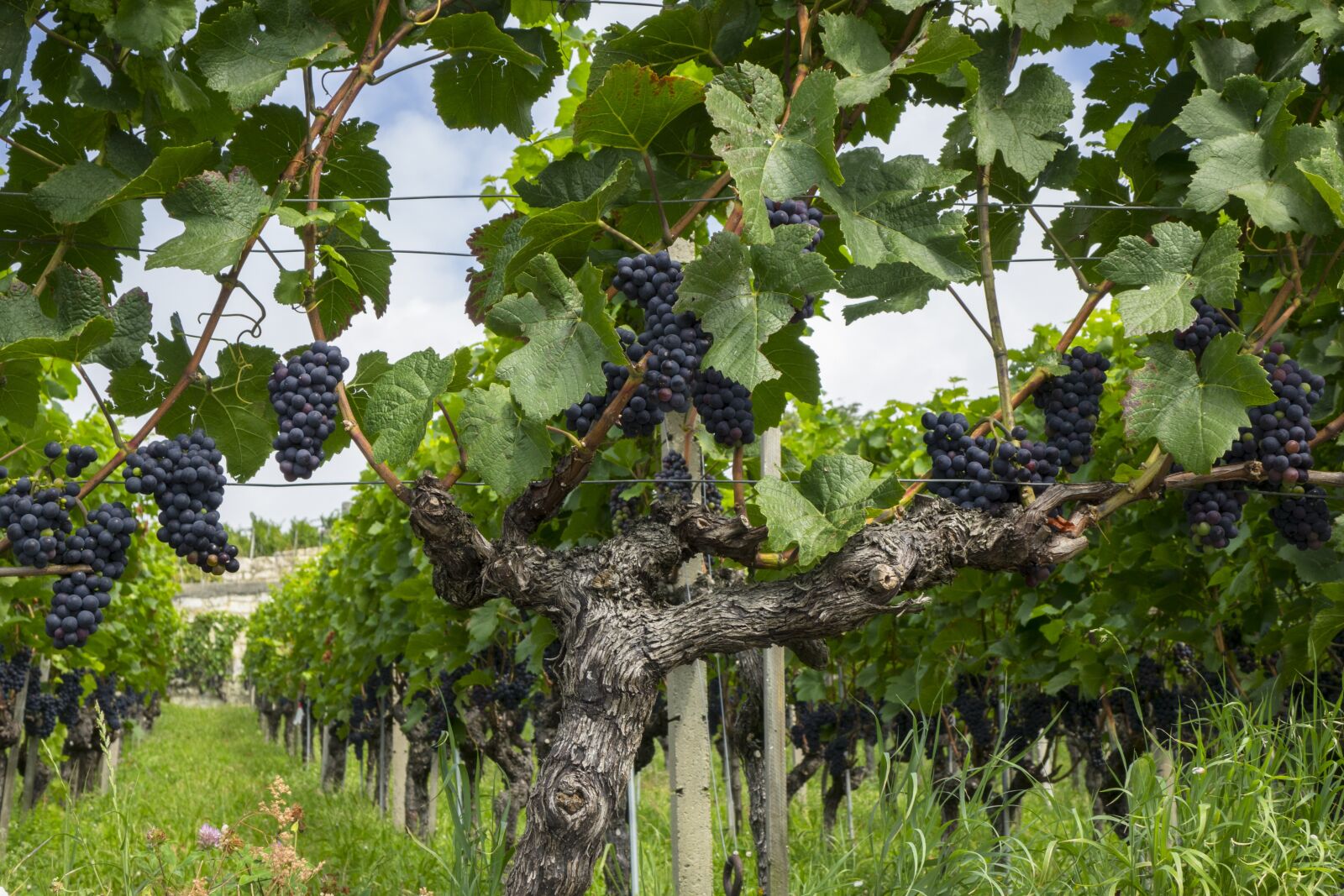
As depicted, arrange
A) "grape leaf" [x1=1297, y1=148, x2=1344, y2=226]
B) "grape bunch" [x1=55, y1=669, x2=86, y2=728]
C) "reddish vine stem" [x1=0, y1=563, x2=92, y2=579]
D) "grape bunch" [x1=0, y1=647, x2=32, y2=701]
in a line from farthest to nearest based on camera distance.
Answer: "grape bunch" [x1=55, y1=669, x2=86, y2=728]
"grape bunch" [x1=0, y1=647, x2=32, y2=701]
"grape leaf" [x1=1297, y1=148, x2=1344, y2=226]
"reddish vine stem" [x1=0, y1=563, x2=92, y2=579]

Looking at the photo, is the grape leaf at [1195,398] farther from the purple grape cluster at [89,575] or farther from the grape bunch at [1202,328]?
the purple grape cluster at [89,575]

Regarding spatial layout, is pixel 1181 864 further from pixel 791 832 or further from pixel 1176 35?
pixel 791 832

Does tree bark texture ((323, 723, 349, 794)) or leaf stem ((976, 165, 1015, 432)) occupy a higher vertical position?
leaf stem ((976, 165, 1015, 432))

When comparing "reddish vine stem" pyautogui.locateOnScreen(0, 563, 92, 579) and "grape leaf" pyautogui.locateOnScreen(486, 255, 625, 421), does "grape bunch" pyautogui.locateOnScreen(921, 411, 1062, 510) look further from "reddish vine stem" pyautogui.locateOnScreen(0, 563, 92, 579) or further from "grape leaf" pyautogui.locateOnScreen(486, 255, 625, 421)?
"reddish vine stem" pyautogui.locateOnScreen(0, 563, 92, 579)

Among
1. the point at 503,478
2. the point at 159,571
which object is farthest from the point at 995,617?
the point at 159,571

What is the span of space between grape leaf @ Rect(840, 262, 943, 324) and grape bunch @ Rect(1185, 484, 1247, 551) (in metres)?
0.97

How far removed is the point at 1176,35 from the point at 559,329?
1981 millimetres

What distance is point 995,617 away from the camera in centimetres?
618

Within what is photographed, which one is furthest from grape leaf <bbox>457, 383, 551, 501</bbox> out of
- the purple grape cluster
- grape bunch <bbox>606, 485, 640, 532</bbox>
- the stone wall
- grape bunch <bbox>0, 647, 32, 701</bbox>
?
the stone wall

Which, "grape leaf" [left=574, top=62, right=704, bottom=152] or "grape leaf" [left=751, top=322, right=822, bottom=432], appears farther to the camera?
"grape leaf" [left=751, top=322, right=822, bottom=432]

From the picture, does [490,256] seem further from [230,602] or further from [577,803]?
[230,602]

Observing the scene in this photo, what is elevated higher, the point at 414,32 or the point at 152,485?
the point at 414,32

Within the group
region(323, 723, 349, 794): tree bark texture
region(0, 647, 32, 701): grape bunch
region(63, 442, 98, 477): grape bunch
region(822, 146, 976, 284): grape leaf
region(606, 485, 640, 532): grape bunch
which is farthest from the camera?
region(323, 723, 349, 794): tree bark texture

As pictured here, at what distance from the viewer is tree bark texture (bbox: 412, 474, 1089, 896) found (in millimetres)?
2119
